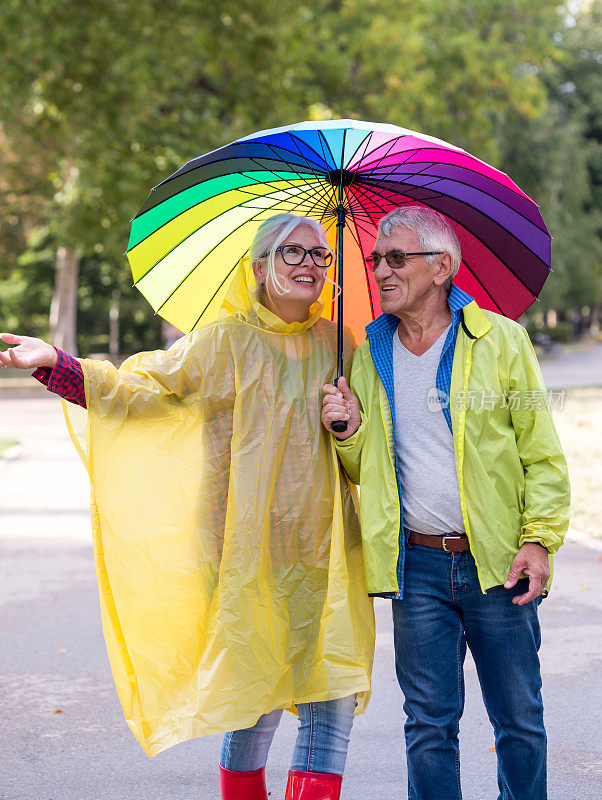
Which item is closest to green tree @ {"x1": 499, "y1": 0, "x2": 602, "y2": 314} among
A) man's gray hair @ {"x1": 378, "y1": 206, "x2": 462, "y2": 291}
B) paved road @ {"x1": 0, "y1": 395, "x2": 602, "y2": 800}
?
paved road @ {"x1": 0, "y1": 395, "x2": 602, "y2": 800}

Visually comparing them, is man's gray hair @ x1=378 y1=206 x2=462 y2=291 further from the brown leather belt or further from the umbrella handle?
the brown leather belt

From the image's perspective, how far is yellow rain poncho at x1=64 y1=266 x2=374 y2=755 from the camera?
3078 mm

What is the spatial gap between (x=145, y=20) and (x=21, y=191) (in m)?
12.6

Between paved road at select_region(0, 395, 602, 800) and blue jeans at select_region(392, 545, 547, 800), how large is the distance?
0.81m

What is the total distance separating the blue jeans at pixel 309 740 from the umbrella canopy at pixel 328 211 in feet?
4.44

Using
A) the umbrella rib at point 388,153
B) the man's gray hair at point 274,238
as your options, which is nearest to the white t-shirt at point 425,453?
the man's gray hair at point 274,238

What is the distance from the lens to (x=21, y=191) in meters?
30.7

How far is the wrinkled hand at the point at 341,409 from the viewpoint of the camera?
2.97 metres

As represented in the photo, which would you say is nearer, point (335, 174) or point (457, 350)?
point (457, 350)

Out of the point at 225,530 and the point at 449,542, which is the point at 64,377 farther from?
the point at 449,542

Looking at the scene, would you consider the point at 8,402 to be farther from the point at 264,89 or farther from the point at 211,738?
the point at 211,738

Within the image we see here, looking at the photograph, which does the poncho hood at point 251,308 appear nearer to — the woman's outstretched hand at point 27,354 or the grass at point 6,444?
the woman's outstretched hand at point 27,354

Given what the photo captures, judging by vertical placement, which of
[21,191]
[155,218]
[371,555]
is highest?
[21,191]

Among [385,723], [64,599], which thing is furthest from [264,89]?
[385,723]
